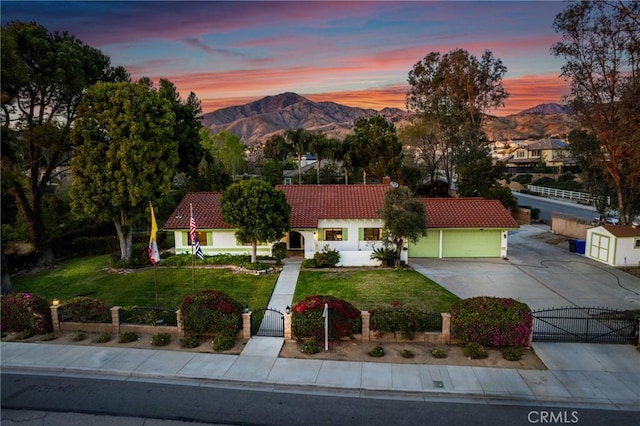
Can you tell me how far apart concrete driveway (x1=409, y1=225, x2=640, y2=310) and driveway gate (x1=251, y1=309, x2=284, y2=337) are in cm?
962

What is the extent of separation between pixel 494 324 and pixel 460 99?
44.7 metres

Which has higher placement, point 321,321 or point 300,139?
point 300,139

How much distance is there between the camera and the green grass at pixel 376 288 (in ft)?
66.4

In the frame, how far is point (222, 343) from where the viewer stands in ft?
49.5

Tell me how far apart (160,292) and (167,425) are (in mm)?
12696

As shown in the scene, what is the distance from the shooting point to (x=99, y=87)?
26.9 metres

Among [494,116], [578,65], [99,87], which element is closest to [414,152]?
[494,116]

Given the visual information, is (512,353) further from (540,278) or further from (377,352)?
(540,278)

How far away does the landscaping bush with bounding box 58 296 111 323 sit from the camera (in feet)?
55.5

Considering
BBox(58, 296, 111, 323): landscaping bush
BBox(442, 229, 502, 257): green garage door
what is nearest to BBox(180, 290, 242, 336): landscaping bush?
BBox(58, 296, 111, 323): landscaping bush

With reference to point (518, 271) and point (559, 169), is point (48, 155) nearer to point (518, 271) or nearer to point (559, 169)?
point (518, 271)

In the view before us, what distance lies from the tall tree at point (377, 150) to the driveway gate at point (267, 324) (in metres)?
33.4

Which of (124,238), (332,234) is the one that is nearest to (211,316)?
(332,234)

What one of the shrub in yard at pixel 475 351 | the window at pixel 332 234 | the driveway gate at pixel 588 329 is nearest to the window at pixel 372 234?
the window at pixel 332 234
